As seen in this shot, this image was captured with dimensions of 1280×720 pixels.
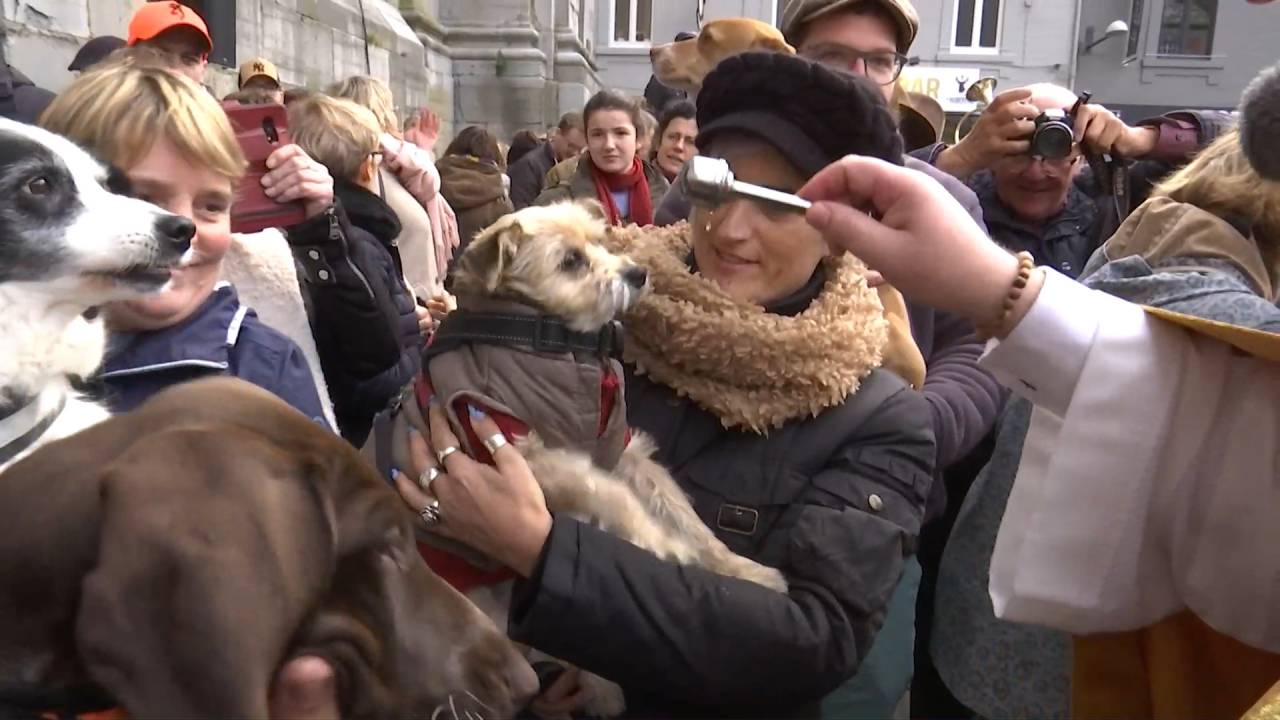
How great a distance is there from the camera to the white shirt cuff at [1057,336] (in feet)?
5.25

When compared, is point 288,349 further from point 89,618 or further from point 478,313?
point 89,618

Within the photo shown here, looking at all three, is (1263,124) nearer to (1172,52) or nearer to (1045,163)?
(1045,163)

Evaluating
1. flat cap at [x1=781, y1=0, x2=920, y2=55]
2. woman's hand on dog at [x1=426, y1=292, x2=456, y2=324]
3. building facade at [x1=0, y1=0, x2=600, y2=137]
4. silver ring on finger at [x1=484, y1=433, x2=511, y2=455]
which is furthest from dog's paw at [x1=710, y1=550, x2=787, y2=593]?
building facade at [x1=0, y1=0, x2=600, y2=137]

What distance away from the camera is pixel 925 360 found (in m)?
3.03

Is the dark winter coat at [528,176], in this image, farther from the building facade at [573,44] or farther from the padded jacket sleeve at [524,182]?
the building facade at [573,44]

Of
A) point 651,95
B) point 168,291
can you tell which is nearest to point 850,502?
point 168,291

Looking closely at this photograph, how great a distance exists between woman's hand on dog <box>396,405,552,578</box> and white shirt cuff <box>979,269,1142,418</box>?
0.91m

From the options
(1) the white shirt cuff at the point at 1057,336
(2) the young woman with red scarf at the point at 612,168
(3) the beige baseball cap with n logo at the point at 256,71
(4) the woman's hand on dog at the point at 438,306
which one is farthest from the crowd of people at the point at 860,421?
(2) the young woman with red scarf at the point at 612,168

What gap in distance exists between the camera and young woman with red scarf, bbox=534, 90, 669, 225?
261 inches

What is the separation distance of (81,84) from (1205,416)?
2512 mm

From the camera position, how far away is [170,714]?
1.03m

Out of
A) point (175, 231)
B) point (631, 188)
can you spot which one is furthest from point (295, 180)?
point (631, 188)

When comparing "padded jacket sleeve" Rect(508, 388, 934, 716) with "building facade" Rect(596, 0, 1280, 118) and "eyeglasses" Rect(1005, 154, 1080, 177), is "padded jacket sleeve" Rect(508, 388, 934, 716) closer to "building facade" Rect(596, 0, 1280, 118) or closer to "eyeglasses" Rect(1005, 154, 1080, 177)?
"eyeglasses" Rect(1005, 154, 1080, 177)

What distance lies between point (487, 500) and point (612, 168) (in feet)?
16.5
